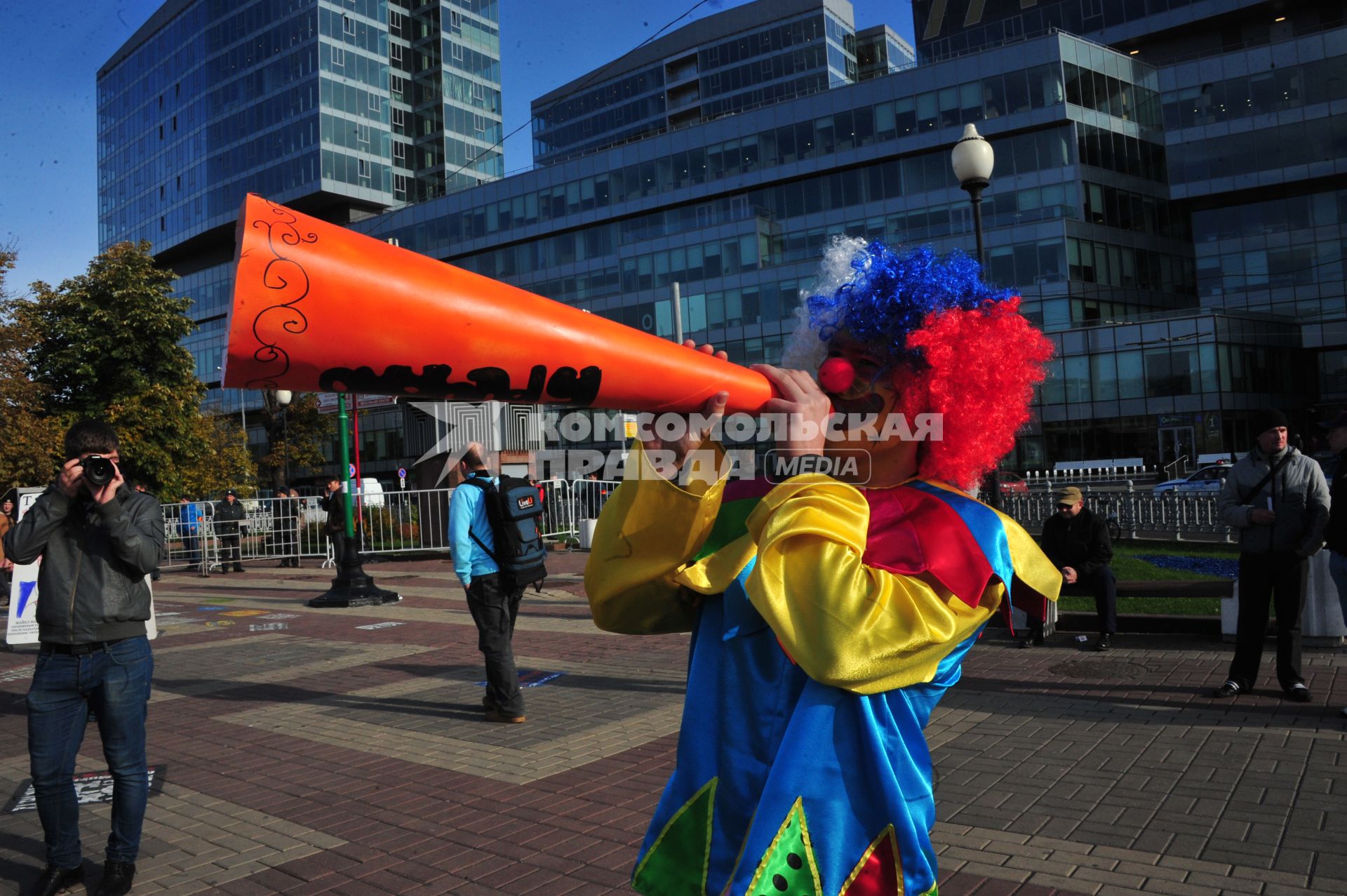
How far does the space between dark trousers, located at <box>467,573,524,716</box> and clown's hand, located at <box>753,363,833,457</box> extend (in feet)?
16.8

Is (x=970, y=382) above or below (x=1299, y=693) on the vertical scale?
above

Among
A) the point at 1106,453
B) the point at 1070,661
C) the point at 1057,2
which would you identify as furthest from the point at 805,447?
the point at 1057,2

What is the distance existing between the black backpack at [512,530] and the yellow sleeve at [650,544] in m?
4.73

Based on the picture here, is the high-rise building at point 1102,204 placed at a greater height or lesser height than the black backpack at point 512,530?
greater

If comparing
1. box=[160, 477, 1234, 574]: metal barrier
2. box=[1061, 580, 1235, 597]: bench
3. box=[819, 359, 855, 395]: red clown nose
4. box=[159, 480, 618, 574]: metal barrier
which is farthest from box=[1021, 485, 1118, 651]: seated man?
box=[159, 480, 618, 574]: metal barrier

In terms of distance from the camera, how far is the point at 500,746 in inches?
246

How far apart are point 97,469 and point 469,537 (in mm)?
3100

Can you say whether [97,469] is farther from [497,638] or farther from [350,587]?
[350,587]

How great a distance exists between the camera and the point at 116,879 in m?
4.02

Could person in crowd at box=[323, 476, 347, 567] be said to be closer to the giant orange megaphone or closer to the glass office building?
the giant orange megaphone

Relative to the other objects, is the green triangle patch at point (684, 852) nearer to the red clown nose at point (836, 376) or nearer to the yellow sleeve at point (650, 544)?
the yellow sleeve at point (650, 544)

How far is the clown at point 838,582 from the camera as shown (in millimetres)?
1747

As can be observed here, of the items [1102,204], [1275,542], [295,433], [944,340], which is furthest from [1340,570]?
[295,433]

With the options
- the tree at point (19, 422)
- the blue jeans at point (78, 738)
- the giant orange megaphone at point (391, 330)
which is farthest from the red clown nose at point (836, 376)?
the tree at point (19, 422)
